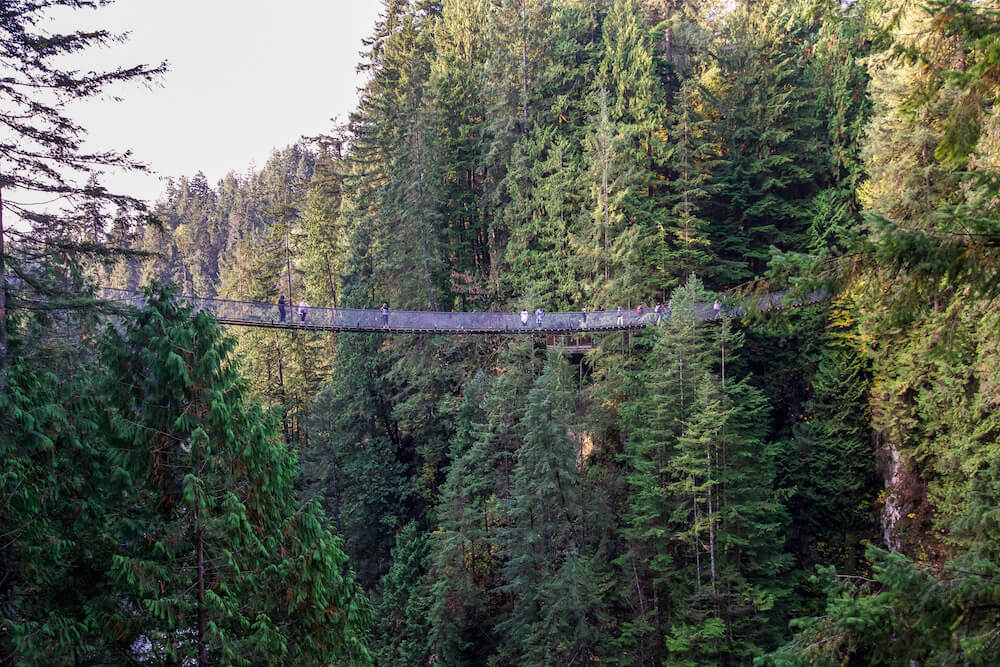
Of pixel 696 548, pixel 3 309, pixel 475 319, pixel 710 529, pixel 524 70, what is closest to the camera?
pixel 3 309

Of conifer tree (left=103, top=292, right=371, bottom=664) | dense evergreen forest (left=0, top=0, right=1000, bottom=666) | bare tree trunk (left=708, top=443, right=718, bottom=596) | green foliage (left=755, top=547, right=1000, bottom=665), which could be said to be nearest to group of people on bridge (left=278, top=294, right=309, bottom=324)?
dense evergreen forest (left=0, top=0, right=1000, bottom=666)

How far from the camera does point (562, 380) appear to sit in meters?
17.4

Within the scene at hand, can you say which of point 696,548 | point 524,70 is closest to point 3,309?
point 696,548

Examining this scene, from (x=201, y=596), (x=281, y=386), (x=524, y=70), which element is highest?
(x=524, y=70)

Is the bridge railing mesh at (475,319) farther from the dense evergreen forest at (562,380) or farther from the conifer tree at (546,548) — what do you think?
the conifer tree at (546,548)

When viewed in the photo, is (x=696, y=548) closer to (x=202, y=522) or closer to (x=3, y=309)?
(x=202, y=522)

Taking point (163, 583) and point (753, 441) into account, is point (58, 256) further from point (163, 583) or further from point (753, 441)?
point (753, 441)

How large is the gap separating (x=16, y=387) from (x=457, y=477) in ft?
42.0

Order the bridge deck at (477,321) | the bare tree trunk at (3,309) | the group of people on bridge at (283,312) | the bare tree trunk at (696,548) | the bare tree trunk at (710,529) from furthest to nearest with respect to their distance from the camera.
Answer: the bridge deck at (477,321), the group of people on bridge at (283,312), the bare tree trunk at (696,548), the bare tree trunk at (710,529), the bare tree trunk at (3,309)

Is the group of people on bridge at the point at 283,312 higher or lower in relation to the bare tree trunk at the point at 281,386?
higher

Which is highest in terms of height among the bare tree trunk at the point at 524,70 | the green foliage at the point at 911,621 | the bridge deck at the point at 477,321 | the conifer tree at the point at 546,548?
the bare tree trunk at the point at 524,70

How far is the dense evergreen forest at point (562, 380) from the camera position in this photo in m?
5.29

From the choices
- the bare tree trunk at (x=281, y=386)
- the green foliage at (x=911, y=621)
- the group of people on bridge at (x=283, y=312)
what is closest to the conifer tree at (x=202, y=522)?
the green foliage at (x=911, y=621)

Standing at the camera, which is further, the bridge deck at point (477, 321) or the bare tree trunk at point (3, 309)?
the bridge deck at point (477, 321)
